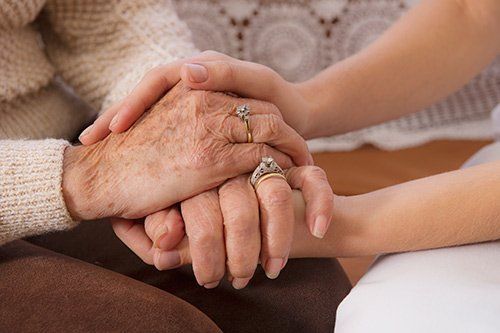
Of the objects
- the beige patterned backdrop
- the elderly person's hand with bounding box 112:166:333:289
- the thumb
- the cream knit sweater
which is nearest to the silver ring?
the elderly person's hand with bounding box 112:166:333:289

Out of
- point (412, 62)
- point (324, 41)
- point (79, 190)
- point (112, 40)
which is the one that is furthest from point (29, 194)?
point (324, 41)

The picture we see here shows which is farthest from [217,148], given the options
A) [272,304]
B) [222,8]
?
[222,8]

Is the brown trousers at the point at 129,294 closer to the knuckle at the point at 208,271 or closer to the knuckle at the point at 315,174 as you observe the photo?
the knuckle at the point at 208,271

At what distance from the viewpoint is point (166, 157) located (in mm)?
856

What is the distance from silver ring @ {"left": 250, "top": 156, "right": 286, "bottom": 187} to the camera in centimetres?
85

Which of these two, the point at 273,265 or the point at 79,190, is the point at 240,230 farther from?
the point at 79,190

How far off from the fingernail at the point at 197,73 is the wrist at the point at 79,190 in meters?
0.19

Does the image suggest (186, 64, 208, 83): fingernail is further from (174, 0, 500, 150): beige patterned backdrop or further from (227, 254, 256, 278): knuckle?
(174, 0, 500, 150): beige patterned backdrop

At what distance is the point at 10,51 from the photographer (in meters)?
1.08

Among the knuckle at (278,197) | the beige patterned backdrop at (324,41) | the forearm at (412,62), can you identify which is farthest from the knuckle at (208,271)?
the beige patterned backdrop at (324,41)

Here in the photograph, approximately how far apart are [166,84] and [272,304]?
35 centimetres

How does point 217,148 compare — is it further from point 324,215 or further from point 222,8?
point 222,8

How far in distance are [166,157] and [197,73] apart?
0.41 ft

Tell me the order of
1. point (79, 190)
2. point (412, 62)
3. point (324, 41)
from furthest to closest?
point (324, 41)
point (412, 62)
point (79, 190)
